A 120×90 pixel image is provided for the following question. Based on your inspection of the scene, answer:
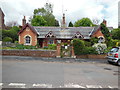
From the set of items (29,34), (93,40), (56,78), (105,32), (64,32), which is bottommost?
(56,78)

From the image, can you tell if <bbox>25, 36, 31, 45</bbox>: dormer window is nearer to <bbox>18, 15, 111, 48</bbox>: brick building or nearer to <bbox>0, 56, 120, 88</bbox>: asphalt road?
<bbox>18, 15, 111, 48</bbox>: brick building

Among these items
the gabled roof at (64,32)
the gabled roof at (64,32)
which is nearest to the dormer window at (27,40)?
the gabled roof at (64,32)

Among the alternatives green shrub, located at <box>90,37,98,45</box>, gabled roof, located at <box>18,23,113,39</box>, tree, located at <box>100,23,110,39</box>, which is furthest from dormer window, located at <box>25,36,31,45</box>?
tree, located at <box>100,23,110,39</box>

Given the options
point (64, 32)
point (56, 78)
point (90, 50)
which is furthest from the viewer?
point (64, 32)

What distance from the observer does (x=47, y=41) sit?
24.5m

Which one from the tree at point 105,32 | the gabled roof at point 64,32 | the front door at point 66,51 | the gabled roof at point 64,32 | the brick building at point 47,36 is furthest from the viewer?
the gabled roof at point 64,32

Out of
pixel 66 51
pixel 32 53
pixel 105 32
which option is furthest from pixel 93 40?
pixel 32 53

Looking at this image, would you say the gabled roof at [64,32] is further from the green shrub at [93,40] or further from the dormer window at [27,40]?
the dormer window at [27,40]

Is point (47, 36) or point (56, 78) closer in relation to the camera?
point (56, 78)

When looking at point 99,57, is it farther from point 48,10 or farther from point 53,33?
point 48,10

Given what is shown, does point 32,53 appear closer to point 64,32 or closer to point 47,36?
point 47,36

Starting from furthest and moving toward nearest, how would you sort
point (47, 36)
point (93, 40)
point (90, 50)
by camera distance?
point (47, 36) < point (93, 40) < point (90, 50)

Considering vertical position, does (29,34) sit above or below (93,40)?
above

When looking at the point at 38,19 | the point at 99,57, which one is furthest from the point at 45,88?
the point at 38,19
